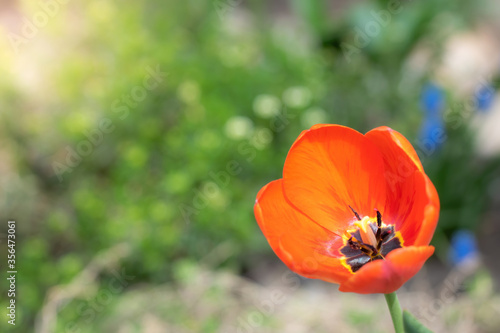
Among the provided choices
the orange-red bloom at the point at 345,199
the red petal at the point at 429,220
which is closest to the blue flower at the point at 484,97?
the orange-red bloom at the point at 345,199

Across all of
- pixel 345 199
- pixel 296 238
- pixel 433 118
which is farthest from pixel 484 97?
pixel 296 238

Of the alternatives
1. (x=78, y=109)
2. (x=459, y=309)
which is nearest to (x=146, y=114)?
(x=78, y=109)

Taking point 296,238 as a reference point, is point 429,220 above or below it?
above

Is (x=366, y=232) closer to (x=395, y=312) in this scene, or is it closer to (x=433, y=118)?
(x=395, y=312)

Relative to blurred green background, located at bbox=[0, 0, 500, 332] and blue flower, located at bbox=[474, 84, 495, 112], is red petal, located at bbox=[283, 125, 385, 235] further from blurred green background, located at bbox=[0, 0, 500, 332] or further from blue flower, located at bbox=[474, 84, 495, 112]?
blue flower, located at bbox=[474, 84, 495, 112]

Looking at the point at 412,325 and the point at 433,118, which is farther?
the point at 433,118

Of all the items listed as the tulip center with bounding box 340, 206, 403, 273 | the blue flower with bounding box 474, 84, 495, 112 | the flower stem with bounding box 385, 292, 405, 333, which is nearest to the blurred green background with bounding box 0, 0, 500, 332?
the blue flower with bounding box 474, 84, 495, 112
